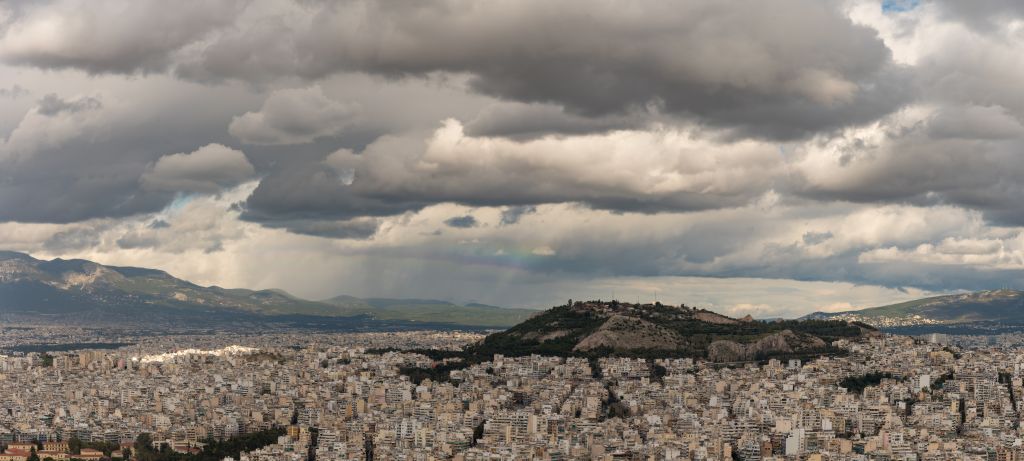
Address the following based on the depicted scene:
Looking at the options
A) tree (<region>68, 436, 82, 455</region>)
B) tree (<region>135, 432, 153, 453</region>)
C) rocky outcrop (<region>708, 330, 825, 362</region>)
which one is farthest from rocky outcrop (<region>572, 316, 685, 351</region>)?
tree (<region>68, 436, 82, 455</region>)

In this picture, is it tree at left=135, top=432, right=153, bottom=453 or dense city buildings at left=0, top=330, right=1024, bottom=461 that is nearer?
dense city buildings at left=0, top=330, right=1024, bottom=461

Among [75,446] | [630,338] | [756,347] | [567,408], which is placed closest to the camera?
[75,446]

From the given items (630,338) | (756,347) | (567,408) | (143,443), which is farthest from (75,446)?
(756,347)

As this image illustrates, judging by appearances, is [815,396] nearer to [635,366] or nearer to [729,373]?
[729,373]

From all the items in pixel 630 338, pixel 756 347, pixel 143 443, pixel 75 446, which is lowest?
pixel 75 446

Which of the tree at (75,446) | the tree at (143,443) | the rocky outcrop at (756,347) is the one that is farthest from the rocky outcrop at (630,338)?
the tree at (75,446)

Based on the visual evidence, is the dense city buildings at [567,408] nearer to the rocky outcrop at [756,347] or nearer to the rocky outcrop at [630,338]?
the rocky outcrop at [756,347]

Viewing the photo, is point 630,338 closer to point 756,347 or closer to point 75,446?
point 756,347

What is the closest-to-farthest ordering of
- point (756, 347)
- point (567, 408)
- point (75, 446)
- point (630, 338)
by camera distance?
1. point (75, 446)
2. point (567, 408)
3. point (756, 347)
4. point (630, 338)

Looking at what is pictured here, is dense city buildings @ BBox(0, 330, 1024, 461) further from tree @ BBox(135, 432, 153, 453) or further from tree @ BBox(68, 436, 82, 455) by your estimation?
tree @ BBox(68, 436, 82, 455)

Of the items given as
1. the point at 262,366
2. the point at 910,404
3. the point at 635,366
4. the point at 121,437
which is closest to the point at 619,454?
the point at 910,404
